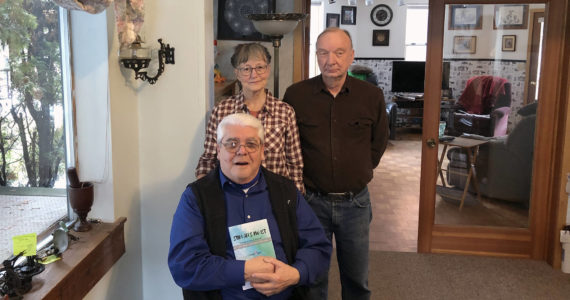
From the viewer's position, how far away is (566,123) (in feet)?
11.1

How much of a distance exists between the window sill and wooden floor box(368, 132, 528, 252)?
2.29 m

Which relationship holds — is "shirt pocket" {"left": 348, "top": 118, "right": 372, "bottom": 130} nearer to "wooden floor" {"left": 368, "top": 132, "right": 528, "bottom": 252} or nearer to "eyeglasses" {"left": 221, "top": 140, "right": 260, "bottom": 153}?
"eyeglasses" {"left": 221, "top": 140, "right": 260, "bottom": 153}

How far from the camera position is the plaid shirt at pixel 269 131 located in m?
2.21

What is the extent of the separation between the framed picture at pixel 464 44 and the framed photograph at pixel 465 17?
0.24 ft

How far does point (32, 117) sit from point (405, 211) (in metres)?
3.80

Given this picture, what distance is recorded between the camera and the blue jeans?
93.8 inches

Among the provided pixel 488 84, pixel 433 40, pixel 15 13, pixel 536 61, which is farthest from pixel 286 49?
pixel 15 13

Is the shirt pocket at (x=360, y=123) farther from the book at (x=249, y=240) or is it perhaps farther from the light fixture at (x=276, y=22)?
the light fixture at (x=276, y=22)

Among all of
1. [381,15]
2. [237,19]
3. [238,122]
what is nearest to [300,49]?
[237,19]

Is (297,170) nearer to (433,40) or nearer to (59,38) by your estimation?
(59,38)

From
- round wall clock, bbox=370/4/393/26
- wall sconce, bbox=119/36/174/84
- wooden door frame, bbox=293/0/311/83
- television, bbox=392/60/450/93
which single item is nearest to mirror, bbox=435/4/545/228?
wooden door frame, bbox=293/0/311/83

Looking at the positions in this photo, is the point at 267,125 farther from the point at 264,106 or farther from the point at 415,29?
the point at 415,29

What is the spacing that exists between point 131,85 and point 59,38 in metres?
0.42

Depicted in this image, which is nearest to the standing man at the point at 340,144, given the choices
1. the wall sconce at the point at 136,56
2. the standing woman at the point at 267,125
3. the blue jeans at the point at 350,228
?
the blue jeans at the point at 350,228
